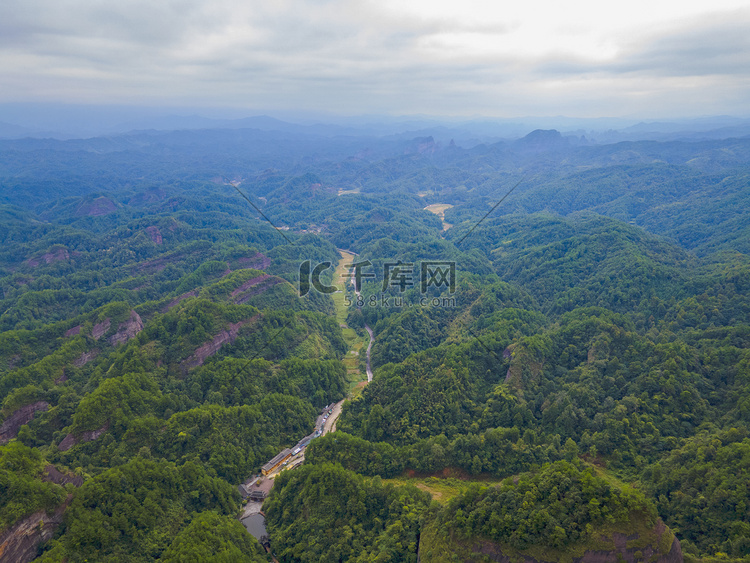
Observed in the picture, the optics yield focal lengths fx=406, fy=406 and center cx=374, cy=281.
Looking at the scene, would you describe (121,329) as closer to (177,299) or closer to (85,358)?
(85,358)

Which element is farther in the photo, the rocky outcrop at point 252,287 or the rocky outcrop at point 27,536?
the rocky outcrop at point 252,287

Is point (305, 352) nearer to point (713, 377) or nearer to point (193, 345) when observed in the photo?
point (193, 345)

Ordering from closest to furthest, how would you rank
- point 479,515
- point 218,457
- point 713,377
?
point 479,515, point 218,457, point 713,377

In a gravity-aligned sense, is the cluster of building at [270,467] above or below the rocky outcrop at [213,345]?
below

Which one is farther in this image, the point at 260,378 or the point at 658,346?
the point at 260,378

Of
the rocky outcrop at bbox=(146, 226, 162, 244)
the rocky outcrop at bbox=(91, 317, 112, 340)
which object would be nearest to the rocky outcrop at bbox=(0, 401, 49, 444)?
the rocky outcrop at bbox=(91, 317, 112, 340)

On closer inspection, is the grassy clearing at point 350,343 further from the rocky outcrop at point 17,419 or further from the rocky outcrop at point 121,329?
the rocky outcrop at point 17,419

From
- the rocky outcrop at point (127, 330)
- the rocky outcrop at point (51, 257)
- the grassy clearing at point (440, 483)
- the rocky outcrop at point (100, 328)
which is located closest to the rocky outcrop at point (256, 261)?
the rocky outcrop at point (127, 330)

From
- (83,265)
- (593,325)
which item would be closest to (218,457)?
(593,325)
